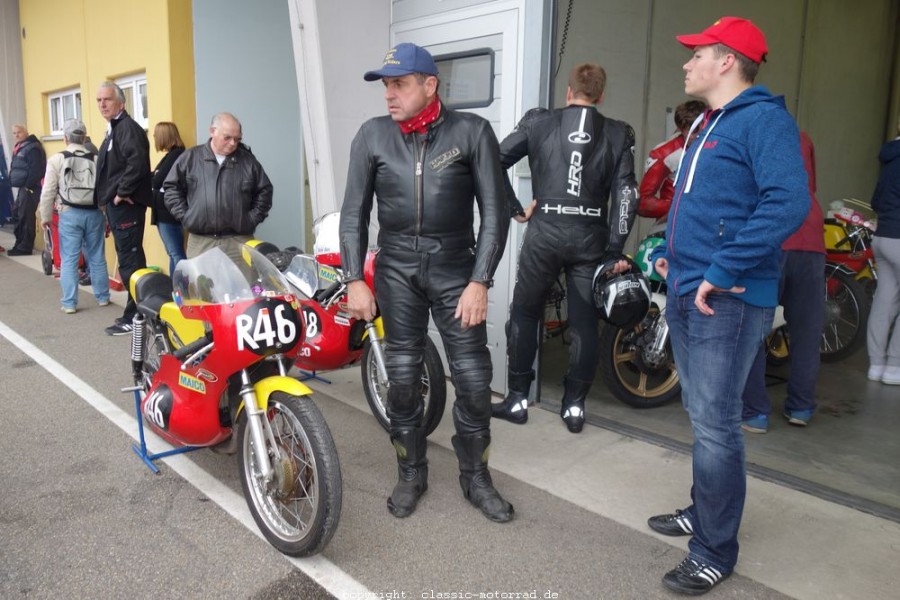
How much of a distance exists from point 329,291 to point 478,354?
132 centimetres

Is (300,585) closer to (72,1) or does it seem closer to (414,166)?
(414,166)

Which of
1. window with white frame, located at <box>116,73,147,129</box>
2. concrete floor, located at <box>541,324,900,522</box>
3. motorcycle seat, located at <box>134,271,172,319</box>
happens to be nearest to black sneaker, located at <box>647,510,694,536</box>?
concrete floor, located at <box>541,324,900,522</box>

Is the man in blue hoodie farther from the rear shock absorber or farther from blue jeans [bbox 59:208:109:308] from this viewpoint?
blue jeans [bbox 59:208:109:308]

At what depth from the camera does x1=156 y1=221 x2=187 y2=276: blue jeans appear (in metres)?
6.54

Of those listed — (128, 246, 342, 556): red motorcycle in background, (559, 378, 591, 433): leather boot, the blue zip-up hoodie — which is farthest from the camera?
(559, 378, 591, 433): leather boot

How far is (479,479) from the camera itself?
3229mm

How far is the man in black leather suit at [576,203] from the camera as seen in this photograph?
396 centimetres

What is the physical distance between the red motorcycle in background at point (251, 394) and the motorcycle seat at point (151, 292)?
37 mm

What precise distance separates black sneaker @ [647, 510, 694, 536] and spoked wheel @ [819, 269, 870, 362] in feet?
11.3

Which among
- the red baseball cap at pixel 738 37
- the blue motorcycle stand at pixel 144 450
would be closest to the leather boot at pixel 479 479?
the blue motorcycle stand at pixel 144 450

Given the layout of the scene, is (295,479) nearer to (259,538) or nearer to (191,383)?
(259,538)

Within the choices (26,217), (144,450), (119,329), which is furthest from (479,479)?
(26,217)

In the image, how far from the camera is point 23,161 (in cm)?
1071

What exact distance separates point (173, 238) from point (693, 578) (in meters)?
5.46
